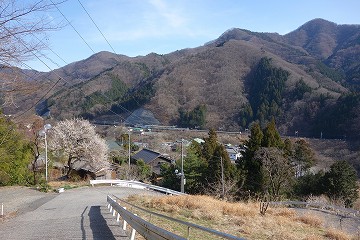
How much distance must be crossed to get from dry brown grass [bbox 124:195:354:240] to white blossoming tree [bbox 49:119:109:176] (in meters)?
20.4

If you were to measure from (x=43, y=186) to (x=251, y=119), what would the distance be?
79716 mm

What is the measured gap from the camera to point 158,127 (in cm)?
10144

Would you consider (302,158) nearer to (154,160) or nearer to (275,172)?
(275,172)

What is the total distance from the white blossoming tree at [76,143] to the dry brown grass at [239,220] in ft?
66.9

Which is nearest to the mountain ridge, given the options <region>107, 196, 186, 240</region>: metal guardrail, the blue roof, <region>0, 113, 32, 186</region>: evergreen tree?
the blue roof

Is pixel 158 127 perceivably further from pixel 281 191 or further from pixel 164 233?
pixel 164 233

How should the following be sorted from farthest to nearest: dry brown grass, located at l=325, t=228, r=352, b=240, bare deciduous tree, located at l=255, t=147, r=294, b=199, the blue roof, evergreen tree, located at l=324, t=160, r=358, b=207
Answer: the blue roof
bare deciduous tree, located at l=255, t=147, r=294, b=199
evergreen tree, located at l=324, t=160, r=358, b=207
dry brown grass, located at l=325, t=228, r=352, b=240

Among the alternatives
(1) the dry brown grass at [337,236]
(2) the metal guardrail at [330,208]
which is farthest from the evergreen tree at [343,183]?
(1) the dry brown grass at [337,236]

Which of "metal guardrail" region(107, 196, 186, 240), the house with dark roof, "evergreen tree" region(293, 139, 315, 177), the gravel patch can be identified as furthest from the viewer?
the house with dark roof

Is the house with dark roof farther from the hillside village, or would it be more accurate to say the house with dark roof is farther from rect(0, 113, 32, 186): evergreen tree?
rect(0, 113, 32, 186): evergreen tree

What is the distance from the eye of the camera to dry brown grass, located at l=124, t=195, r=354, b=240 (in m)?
10.8

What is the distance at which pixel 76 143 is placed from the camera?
36.3 meters

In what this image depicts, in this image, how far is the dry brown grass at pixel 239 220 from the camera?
1080 cm

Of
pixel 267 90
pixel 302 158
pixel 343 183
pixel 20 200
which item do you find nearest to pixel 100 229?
pixel 20 200
